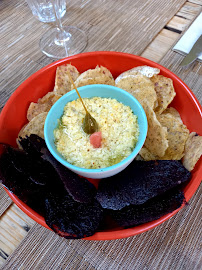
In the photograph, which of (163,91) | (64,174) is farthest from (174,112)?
(64,174)

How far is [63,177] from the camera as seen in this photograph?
83 centimetres

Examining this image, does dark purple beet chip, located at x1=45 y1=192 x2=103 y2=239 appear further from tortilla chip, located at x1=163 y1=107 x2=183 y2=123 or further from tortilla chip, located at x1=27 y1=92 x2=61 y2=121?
tortilla chip, located at x1=163 y1=107 x2=183 y2=123

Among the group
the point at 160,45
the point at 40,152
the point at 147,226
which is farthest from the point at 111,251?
the point at 160,45

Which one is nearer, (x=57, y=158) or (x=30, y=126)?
(x=57, y=158)

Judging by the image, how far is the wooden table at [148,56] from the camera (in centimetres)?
94

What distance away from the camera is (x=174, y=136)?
3.34 ft

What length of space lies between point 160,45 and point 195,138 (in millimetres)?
687

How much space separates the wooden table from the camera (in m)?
0.94

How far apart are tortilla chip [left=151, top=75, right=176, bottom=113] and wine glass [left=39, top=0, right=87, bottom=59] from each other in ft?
1.92

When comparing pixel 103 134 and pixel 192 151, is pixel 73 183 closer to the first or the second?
pixel 103 134

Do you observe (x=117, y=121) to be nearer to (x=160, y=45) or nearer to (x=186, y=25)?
(x=160, y=45)

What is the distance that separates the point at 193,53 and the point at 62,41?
2.56 feet

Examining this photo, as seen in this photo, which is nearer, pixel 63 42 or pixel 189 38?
pixel 189 38

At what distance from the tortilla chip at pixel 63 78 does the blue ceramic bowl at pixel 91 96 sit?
132 mm
